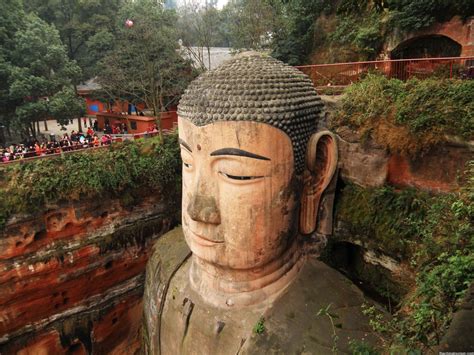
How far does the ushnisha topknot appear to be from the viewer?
12.0 ft

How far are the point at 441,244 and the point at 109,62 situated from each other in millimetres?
17264

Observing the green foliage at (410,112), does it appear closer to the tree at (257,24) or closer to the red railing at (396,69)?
the red railing at (396,69)

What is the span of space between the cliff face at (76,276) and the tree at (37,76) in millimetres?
6180

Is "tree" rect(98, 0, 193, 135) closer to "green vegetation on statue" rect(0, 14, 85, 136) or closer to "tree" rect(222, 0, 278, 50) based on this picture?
"green vegetation on statue" rect(0, 14, 85, 136)

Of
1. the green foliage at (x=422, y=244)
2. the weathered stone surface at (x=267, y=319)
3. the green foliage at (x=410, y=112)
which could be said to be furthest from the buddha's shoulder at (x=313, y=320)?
the green foliage at (x=410, y=112)

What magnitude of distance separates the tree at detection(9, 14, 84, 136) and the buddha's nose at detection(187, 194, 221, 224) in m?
12.2

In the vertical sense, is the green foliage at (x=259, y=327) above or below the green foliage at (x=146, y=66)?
below

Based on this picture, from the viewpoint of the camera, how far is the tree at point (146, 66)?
1619cm

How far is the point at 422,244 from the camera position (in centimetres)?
464

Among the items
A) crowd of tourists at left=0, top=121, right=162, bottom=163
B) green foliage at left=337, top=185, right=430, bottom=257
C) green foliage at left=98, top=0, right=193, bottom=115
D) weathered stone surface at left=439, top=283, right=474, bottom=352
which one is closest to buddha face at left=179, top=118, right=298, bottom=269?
weathered stone surface at left=439, top=283, right=474, bottom=352

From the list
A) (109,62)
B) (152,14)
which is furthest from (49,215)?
(152,14)

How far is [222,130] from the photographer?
12.0ft

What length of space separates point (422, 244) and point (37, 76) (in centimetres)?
1480

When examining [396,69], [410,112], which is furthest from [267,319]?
[396,69]
